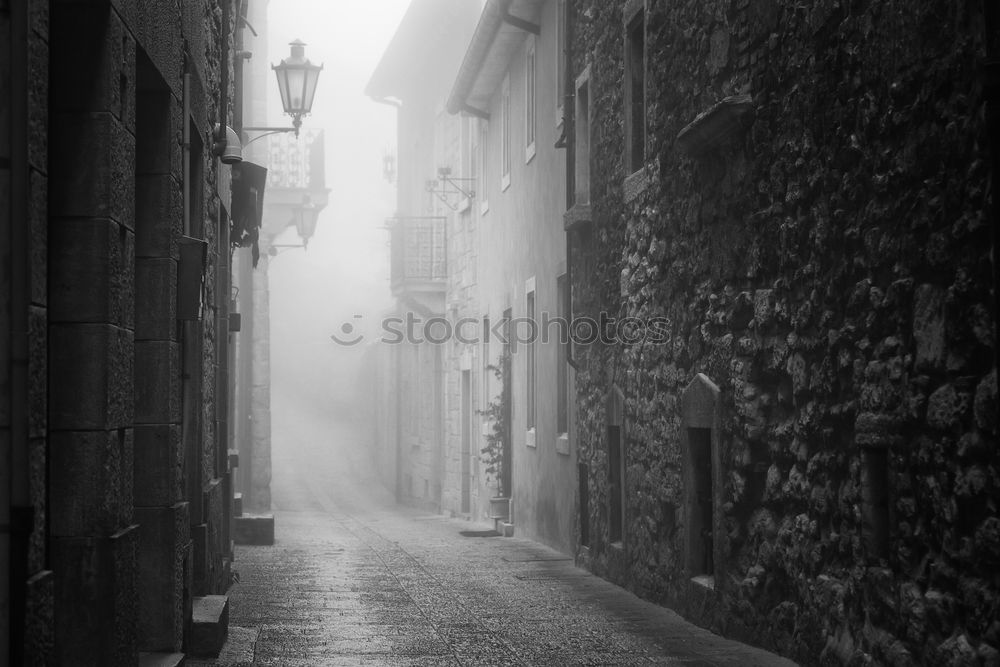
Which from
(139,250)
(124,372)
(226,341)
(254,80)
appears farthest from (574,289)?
(254,80)

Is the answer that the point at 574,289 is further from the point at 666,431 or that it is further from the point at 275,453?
the point at 275,453

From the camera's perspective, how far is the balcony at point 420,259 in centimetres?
2462

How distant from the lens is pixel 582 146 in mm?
13898

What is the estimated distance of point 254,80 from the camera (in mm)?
22203

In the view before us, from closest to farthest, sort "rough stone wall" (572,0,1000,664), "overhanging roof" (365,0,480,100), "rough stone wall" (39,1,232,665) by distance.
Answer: "rough stone wall" (39,1,232,665)
"rough stone wall" (572,0,1000,664)
"overhanging roof" (365,0,480,100)

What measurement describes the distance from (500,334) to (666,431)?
9178 mm

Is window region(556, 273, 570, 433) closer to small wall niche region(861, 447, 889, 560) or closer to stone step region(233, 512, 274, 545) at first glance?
stone step region(233, 512, 274, 545)

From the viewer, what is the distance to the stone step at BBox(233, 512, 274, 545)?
50.7 feet

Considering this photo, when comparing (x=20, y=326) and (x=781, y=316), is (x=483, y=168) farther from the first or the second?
(x=20, y=326)

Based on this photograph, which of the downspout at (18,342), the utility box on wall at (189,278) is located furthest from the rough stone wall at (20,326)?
the utility box on wall at (189,278)

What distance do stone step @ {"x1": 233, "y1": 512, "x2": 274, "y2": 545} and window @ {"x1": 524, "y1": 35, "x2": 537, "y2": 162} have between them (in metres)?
5.21

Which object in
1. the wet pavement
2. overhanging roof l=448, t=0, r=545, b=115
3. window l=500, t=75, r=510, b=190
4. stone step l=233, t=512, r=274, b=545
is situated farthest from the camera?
window l=500, t=75, r=510, b=190

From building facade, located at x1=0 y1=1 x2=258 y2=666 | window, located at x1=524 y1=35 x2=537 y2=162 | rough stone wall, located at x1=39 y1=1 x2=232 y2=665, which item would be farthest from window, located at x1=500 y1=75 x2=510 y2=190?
rough stone wall, located at x1=39 y1=1 x2=232 y2=665

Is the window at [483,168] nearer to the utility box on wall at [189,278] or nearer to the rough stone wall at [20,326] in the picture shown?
the utility box on wall at [189,278]
